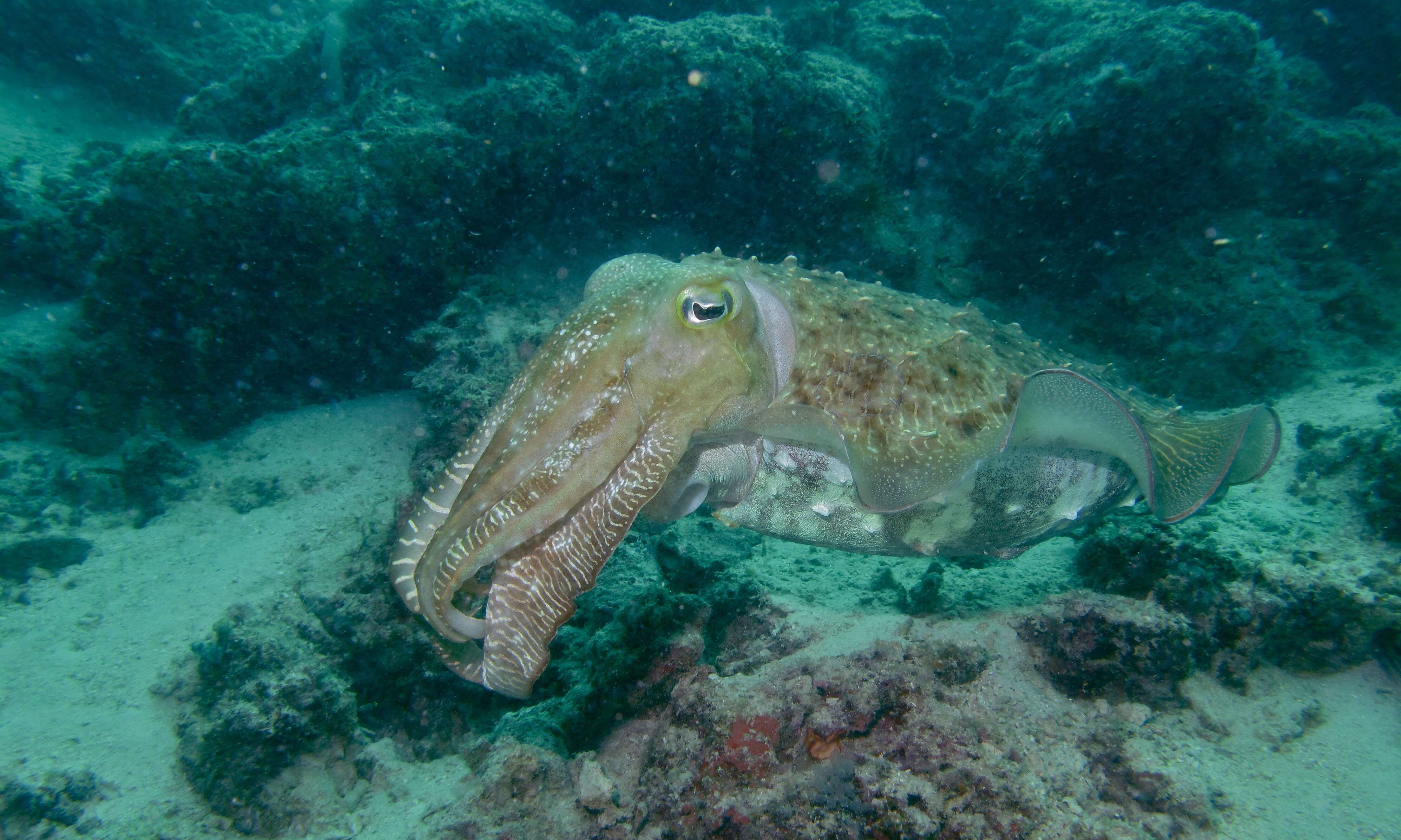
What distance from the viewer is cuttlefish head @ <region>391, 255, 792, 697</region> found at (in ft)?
6.55

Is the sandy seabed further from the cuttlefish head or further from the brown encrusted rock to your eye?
the cuttlefish head

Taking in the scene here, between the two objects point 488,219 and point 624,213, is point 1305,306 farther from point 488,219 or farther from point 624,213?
point 488,219

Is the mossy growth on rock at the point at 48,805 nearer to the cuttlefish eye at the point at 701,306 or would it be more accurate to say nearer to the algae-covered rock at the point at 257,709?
the algae-covered rock at the point at 257,709

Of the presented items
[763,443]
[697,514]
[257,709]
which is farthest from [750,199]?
[257,709]

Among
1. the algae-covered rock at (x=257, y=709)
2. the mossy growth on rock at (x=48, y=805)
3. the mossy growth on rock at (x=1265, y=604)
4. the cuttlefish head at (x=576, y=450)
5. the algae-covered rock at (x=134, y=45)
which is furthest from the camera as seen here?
the algae-covered rock at (x=134, y=45)

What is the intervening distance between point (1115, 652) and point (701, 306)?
2.70 metres

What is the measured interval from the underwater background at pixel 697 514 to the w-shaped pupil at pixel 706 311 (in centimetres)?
176

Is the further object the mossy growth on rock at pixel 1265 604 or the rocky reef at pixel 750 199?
the rocky reef at pixel 750 199

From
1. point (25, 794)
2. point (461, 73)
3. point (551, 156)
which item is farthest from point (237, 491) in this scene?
point (461, 73)

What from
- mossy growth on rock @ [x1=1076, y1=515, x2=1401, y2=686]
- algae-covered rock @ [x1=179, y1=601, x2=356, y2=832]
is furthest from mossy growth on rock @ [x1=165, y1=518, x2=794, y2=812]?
mossy growth on rock @ [x1=1076, y1=515, x2=1401, y2=686]

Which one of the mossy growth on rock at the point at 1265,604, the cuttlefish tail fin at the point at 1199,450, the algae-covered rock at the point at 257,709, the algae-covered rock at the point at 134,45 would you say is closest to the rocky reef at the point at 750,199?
the algae-covered rock at the point at 257,709

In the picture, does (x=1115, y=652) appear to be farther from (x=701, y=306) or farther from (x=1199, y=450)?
(x=701, y=306)

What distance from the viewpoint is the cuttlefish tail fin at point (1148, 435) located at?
7.62 ft

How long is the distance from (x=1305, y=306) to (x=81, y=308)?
54.0ft
